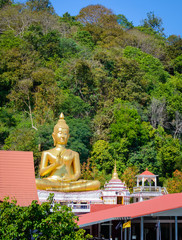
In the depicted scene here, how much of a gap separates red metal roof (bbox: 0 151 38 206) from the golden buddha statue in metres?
8.01

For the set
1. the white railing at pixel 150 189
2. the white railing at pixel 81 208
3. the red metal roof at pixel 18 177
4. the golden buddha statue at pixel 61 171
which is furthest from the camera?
the white railing at pixel 150 189

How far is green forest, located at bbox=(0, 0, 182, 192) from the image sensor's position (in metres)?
35.0

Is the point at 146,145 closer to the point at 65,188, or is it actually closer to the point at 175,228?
the point at 65,188

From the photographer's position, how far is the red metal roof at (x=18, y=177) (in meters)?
14.6

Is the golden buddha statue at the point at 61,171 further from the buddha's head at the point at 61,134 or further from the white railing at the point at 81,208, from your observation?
the white railing at the point at 81,208

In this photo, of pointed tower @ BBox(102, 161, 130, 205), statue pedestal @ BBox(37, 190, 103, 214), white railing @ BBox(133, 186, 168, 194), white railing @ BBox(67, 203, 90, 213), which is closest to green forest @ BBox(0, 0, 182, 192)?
white railing @ BBox(133, 186, 168, 194)

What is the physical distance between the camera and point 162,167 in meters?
36.8

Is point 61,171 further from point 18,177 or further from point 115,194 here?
point 18,177

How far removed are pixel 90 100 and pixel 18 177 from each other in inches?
1003

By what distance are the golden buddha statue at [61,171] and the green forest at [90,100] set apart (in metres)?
7.32

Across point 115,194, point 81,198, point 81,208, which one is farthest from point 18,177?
point 115,194

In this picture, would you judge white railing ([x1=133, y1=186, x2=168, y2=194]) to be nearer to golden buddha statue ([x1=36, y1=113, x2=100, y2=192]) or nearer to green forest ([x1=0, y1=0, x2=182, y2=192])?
green forest ([x1=0, y1=0, x2=182, y2=192])

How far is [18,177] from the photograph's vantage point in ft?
50.2

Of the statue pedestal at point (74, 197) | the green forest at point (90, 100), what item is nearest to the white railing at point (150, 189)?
the green forest at point (90, 100)
